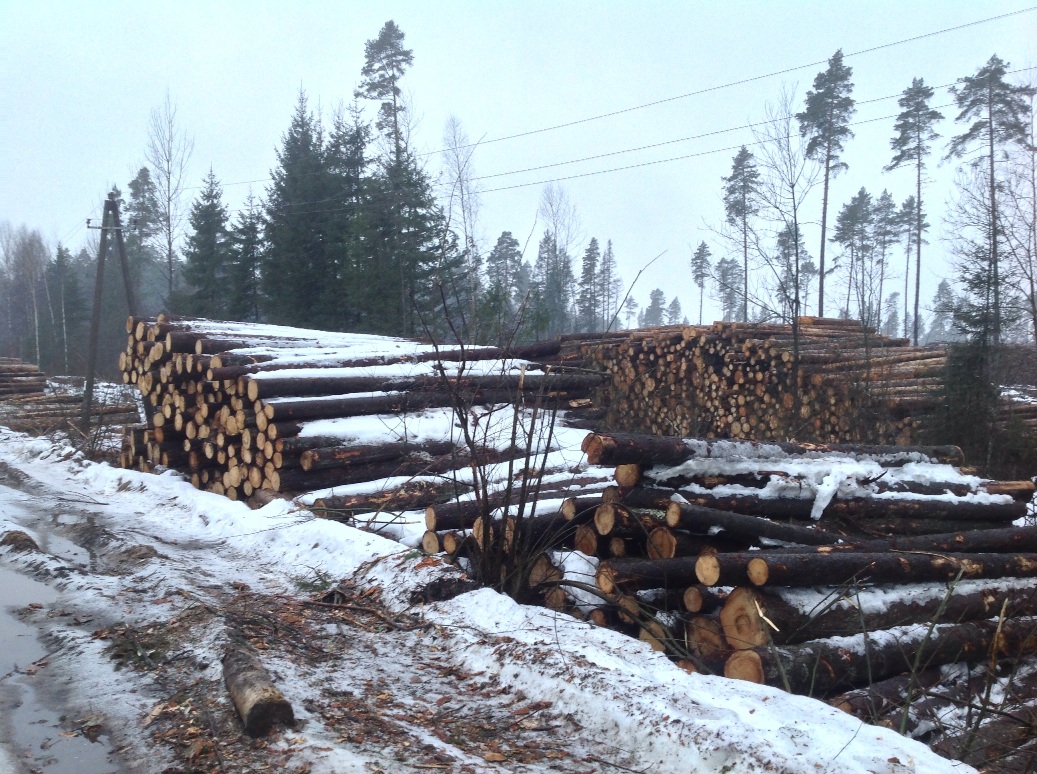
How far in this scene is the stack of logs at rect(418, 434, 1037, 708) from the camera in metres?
4.62

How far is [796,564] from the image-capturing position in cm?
473

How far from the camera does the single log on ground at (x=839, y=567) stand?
4.63 m

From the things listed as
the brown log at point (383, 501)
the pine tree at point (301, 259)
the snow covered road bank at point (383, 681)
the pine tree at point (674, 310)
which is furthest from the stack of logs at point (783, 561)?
the pine tree at point (674, 310)

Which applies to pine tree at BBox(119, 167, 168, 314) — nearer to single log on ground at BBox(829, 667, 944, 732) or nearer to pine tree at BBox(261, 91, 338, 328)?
pine tree at BBox(261, 91, 338, 328)

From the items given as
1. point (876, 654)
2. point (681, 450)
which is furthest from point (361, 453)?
point (876, 654)

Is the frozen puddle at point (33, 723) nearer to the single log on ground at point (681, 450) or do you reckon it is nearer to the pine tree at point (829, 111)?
the single log on ground at point (681, 450)

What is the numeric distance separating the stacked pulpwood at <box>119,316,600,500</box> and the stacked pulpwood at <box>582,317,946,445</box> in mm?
3182

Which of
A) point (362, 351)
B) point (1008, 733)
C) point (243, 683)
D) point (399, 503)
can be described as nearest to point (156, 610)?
point (243, 683)

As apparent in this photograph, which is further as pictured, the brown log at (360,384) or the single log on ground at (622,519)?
the brown log at (360,384)

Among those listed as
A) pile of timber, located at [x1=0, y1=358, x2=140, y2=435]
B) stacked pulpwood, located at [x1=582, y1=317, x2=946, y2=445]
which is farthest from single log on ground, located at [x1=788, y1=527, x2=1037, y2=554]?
pile of timber, located at [x1=0, y1=358, x2=140, y2=435]

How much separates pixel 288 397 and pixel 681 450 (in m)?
5.62

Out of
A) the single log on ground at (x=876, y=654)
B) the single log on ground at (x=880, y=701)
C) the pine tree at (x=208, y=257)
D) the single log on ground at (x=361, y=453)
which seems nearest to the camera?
the single log on ground at (x=880, y=701)

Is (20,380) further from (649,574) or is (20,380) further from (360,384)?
(649,574)

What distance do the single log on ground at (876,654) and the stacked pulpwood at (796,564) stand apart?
0.01m
